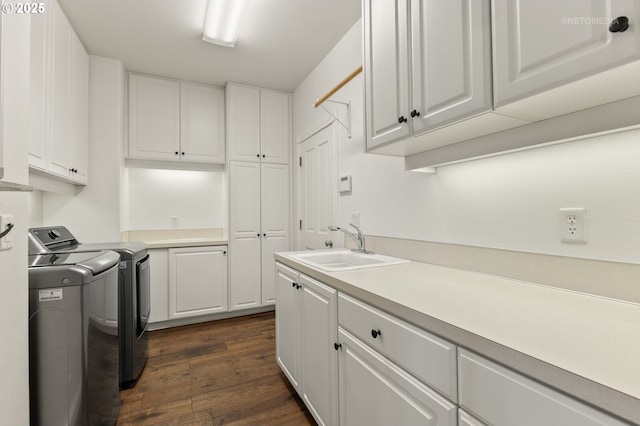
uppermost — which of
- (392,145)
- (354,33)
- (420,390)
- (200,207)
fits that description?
(354,33)

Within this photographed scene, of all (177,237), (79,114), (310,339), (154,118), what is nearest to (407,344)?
(310,339)

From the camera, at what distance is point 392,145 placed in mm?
1468

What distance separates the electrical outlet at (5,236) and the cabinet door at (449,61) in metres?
1.60

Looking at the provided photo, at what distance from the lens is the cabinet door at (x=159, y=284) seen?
3021 mm

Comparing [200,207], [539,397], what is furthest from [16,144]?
[200,207]

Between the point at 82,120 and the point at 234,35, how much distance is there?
1544 mm

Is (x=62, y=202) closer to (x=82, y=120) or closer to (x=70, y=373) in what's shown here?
(x=82, y=120)

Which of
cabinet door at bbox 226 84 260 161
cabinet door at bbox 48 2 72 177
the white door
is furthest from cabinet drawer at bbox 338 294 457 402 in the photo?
cabinet door at bbox 226 84 260 161

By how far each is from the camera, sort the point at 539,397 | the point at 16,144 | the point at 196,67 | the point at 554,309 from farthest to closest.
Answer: the point at 196,67, the point at 16,144, the point at 554,309, the point at 539,397

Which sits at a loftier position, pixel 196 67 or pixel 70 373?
pixel 196 67

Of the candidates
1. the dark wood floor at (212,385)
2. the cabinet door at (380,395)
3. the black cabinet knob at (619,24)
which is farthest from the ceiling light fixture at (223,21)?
the dark wood floor at (212,385)

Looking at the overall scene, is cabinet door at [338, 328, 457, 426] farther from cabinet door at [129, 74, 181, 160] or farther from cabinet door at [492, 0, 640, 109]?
cabinet door at [129, 74, 181, 160]

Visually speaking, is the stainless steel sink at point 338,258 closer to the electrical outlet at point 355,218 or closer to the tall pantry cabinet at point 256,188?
the electrical outlet at point 355,218

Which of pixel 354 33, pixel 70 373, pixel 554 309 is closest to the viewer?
pixel 554 309
